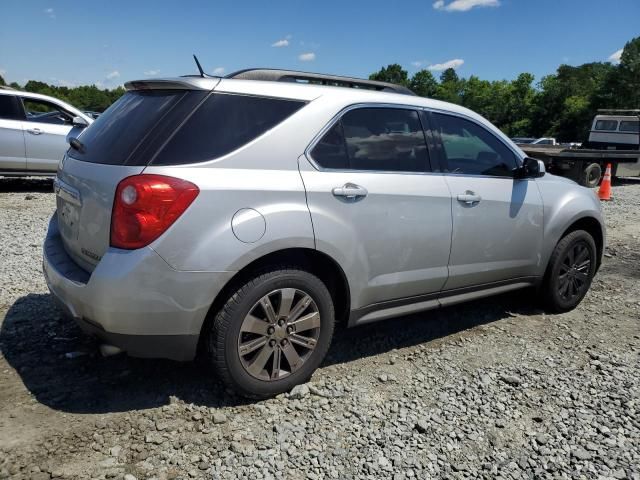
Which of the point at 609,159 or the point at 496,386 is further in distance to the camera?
the point at 609,159

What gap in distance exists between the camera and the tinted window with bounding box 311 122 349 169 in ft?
9.87

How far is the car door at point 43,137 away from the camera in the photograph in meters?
9.09

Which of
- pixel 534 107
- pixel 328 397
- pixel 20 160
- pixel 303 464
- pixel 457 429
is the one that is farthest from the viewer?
pixel 534 107

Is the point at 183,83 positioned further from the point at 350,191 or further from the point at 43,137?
the point at 43,137

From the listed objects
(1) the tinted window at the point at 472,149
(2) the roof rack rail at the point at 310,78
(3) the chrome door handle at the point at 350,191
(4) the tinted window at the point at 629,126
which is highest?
(2) the roof rack rail at the point at 310,78

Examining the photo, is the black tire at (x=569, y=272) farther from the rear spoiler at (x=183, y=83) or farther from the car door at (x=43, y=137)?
the car door at (x=43, y=137)

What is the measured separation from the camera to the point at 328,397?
3070mm

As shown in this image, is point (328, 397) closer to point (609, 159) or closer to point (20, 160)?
point (20, 160)

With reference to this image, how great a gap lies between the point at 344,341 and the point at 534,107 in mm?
64121

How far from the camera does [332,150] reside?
121 inches

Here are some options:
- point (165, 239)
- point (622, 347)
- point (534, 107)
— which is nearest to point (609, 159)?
point (622, 347)

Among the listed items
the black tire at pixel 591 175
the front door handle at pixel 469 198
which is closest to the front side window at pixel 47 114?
the front door handle at pixel 469 198

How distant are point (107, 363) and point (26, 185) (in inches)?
345

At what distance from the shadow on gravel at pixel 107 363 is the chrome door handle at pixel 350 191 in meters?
1.20
